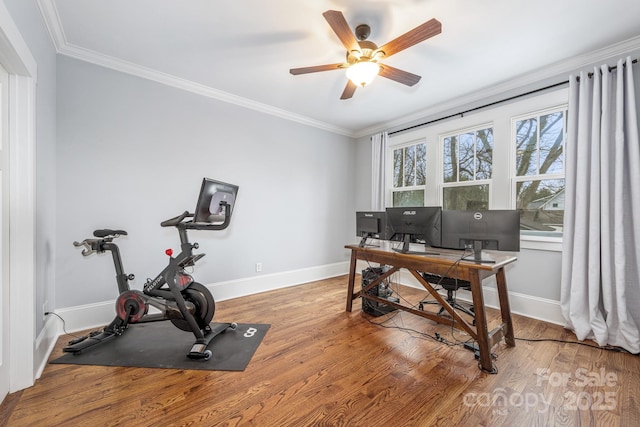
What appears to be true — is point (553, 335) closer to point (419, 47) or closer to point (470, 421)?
point (470, 421)

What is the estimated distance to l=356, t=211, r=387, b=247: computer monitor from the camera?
2885mm

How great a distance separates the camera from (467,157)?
137 inches

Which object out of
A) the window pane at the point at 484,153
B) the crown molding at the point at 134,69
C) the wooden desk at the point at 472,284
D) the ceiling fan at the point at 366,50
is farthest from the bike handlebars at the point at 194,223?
the window pane at the point at 484,153

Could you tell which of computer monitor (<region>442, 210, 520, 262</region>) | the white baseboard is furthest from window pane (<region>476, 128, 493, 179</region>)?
the white baseboard

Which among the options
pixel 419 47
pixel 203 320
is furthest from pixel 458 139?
pixel 203 320

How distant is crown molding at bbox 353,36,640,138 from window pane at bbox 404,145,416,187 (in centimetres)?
50

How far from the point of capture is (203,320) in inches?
88.2

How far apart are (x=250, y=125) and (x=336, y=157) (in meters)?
1.66

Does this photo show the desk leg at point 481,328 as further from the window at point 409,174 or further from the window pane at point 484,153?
the window at point 409,174

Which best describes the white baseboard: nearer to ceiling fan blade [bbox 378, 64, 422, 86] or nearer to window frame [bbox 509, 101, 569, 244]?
ceiling fan blade [bbox 378, 64, 422, 86]

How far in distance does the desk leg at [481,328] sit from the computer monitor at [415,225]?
0.48 metres

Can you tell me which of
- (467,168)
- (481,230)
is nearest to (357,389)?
(481,230)

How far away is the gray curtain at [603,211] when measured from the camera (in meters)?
2.17

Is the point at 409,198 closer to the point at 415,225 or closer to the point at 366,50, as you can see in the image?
the point at 415,225
